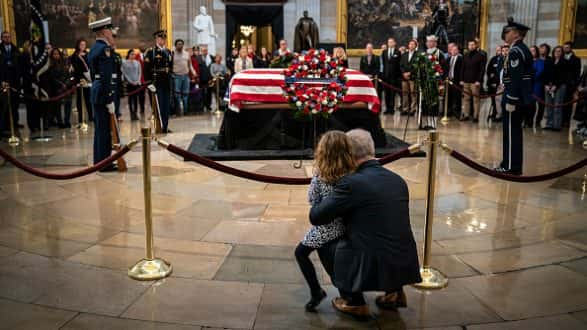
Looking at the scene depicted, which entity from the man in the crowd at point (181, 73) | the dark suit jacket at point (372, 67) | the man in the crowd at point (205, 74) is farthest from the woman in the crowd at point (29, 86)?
the dark suit jacket at point (372, 67)

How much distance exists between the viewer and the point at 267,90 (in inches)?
345

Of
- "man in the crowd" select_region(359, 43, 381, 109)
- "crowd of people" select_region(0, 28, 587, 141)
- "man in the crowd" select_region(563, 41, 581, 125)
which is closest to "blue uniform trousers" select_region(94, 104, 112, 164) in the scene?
"crowd of people" select_region(0, 28, 587, 141)

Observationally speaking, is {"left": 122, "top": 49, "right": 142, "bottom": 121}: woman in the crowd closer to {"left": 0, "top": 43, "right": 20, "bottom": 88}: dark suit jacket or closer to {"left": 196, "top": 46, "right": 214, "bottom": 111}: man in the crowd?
{"left": 196, "top": 46, "right": 214, "bottom": 111}: man in the crowd

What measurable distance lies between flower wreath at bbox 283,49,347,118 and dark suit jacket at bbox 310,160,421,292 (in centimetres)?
431

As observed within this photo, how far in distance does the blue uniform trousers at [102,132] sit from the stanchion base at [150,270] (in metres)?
3.63

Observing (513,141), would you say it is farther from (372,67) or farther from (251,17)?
(251,17)

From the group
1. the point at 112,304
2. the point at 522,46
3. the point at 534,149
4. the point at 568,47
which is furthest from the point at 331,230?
the point at 568,47

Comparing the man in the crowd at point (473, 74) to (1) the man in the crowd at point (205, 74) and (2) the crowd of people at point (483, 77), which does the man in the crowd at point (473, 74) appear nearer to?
(2) the crowd of people at point (483, 77)

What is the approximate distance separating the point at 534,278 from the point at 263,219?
8.37 feet

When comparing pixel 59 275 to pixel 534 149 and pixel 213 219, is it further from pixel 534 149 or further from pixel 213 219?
pixel 534 149

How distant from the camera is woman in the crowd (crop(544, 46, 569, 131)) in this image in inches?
463

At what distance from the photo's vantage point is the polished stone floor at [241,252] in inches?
138

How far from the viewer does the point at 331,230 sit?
11.1 feet

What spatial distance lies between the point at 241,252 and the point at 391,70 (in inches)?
435
